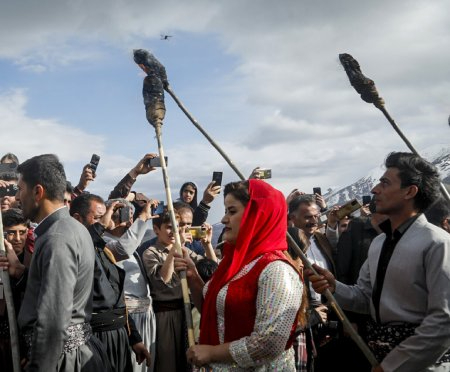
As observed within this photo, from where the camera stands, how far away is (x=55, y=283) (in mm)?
3082

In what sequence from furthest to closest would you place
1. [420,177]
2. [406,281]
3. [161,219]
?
[161,219] < [420,177] < [406,281]

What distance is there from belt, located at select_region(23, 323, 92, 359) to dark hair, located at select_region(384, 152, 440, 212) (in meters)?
2.40

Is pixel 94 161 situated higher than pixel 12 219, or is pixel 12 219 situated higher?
pixel 94 161

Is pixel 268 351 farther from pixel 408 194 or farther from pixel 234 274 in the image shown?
pixel 408 194

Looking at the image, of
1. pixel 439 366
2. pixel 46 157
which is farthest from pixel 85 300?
pixel 439 366

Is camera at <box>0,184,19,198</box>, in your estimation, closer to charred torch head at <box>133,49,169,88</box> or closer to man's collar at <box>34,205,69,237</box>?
charred torch head at <box>133,49,169,88</box>

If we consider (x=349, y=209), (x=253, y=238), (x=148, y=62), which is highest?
(x=148, y=62)

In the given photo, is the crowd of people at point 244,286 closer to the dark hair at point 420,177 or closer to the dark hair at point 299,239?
the dark hair at point 420,177

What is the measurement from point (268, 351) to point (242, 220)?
786mm

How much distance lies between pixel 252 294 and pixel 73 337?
1.23 m

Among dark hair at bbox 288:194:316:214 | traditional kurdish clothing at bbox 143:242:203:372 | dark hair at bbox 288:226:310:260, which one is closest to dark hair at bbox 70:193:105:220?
traditional kurdish clothing at bbox 143:242:203:372

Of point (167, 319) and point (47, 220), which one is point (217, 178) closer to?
point (167, 319)

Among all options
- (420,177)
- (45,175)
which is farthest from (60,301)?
(420,177)

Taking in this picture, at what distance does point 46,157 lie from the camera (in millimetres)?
3623
